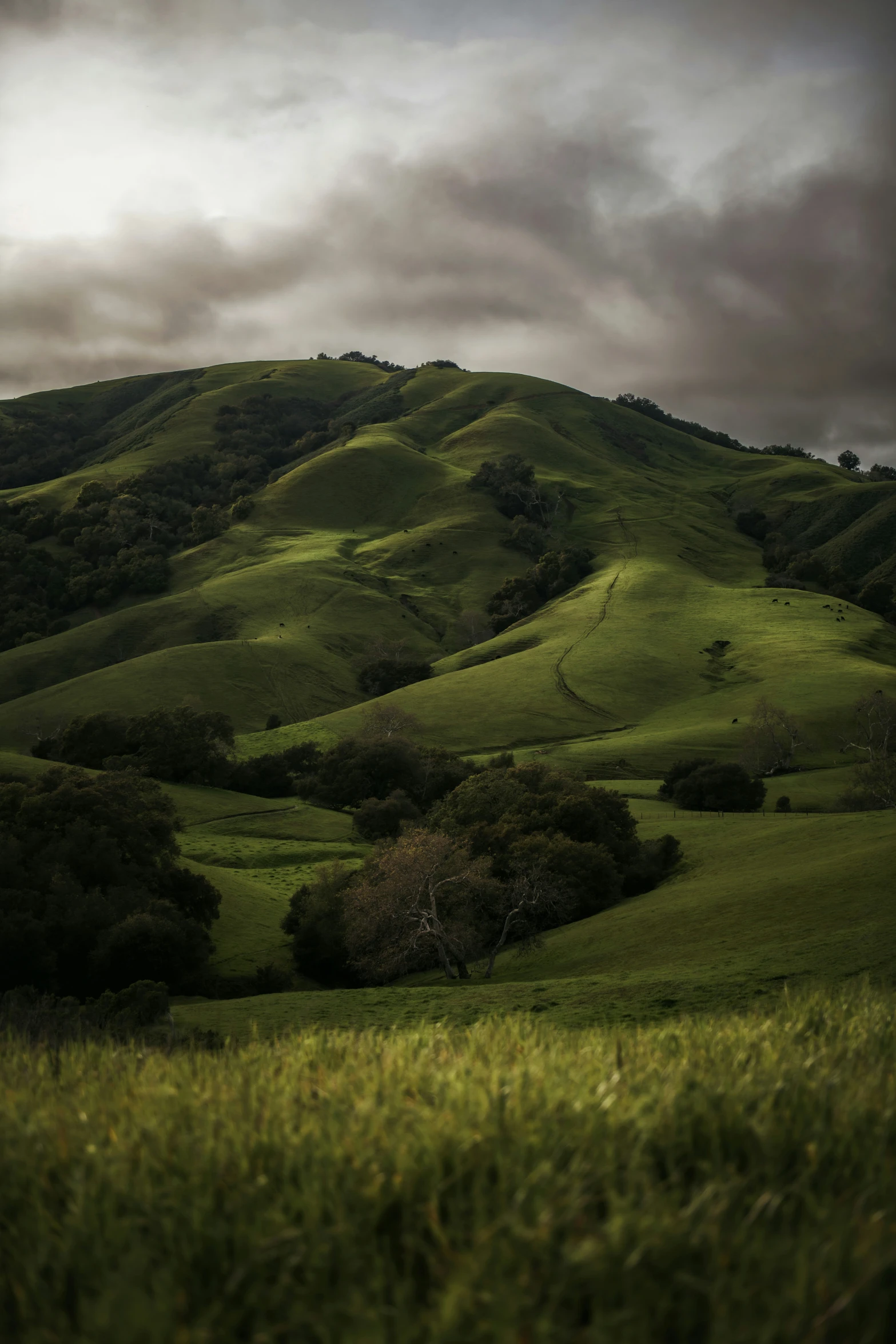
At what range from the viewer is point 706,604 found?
482 ft

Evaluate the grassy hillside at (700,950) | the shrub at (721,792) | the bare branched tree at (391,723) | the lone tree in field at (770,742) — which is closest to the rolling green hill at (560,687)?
the grassy hillside at (700,950)

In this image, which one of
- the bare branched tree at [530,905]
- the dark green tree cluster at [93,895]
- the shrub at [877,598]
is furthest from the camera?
the shrub at [877,598]

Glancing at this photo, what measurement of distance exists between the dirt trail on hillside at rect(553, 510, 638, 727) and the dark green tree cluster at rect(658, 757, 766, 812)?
3112 centimetres

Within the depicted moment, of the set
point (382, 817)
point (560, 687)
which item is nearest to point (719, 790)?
point (382, 817)

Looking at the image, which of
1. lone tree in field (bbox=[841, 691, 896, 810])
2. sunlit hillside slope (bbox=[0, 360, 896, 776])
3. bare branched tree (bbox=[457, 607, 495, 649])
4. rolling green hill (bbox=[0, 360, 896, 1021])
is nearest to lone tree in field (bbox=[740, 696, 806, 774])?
rolling green hill (bbox=[0, 360, 896, 1021])

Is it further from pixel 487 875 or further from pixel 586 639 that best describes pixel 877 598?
pixel 487 875

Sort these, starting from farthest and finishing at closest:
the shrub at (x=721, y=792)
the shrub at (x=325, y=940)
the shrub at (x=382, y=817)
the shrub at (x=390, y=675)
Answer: the shrub at (x=390, y=675)
the shrub at (x=721, y=792)
the shrub at (x=382, y=817)
the shrub at (x=325, y=940)

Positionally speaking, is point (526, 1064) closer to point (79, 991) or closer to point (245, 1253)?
point (245, 1253)

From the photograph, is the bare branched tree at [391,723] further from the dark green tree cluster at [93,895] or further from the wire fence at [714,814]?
the dark green tree cluster at [93,895]

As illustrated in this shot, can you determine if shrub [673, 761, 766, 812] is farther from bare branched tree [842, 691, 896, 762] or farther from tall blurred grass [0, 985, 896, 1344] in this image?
tall blurred grass [0, 985, 896, 1344]

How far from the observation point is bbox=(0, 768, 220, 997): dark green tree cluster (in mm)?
39219

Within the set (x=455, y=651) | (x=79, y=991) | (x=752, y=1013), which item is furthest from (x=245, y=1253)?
(x=455, y=651)

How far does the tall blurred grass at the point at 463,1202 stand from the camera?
320cm

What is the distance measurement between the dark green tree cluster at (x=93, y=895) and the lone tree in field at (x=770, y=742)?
54395 millimetres
